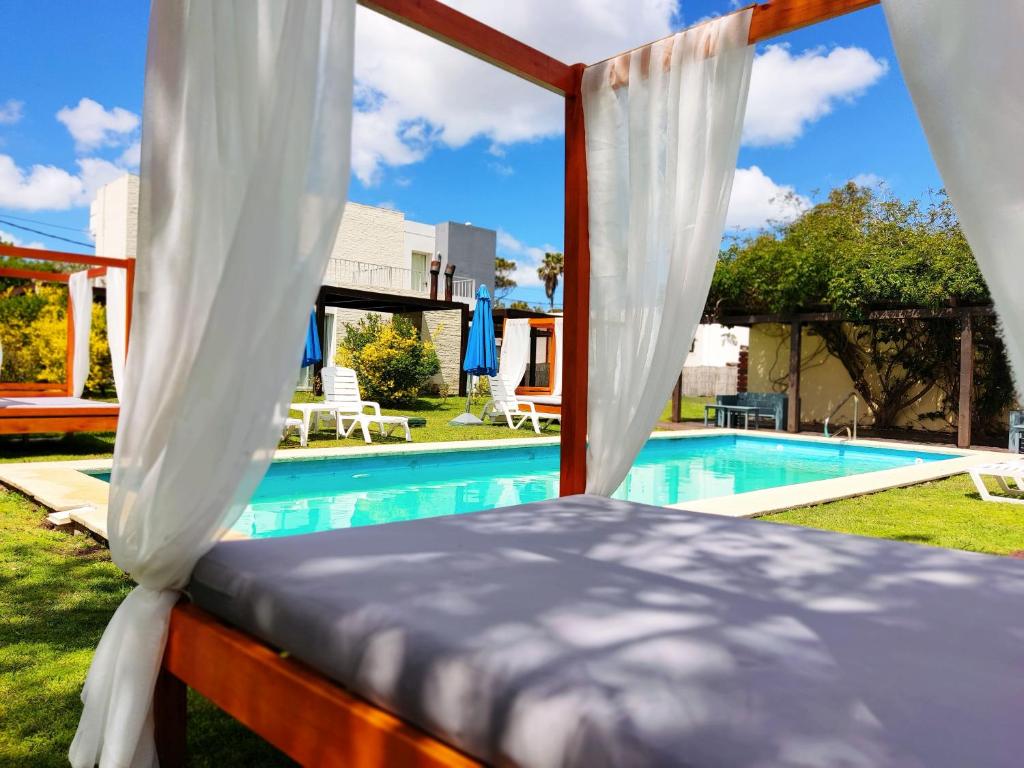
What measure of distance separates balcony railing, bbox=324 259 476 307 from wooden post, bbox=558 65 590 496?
54.2 ft

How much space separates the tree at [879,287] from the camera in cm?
1080

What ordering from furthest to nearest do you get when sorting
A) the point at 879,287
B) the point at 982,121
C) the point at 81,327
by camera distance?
the point at 879,287
the point at 81,327
the point at 982,121

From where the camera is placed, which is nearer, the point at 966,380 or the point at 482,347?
the point at 966,380

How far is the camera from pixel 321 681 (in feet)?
4.96

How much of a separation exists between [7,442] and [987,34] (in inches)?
400

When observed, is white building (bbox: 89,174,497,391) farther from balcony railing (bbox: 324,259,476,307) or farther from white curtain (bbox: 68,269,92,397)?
white curtain (bbox: 68,269,92,397)

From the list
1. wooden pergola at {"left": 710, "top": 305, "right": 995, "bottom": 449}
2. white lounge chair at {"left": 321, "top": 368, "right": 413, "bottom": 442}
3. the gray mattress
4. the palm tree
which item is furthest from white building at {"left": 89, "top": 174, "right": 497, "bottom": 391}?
the gray mattress

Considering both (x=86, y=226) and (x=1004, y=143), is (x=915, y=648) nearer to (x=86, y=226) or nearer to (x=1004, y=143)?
(x=1004, y=143)

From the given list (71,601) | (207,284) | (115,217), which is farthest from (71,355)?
(115,217)

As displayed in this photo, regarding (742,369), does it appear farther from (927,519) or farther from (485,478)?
(927,519)

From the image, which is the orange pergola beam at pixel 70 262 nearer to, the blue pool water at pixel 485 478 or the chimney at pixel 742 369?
the blue pool water at pixel 485 478

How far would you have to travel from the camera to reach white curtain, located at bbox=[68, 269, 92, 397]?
9.20 metres

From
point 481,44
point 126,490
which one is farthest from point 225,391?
point 481,44

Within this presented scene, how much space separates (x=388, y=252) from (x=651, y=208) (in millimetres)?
20587
